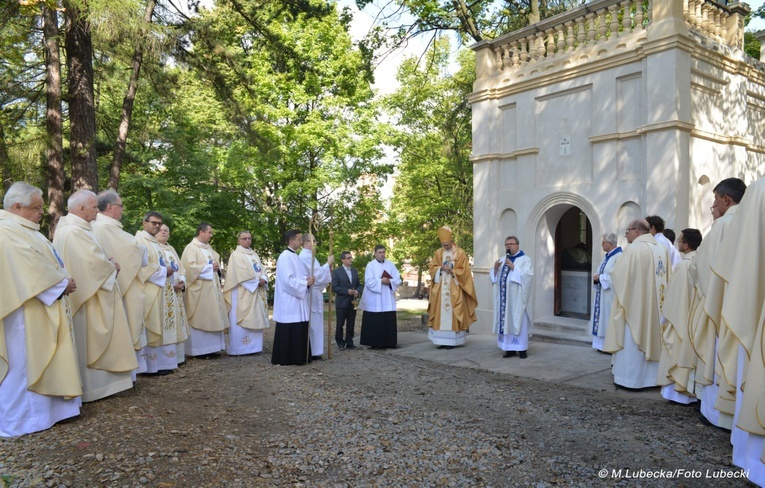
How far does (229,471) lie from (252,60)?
17.0 m

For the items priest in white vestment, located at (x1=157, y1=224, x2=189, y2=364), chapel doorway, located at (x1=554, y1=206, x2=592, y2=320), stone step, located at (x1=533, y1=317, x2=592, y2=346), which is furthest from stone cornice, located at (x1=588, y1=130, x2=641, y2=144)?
priest in white vestment, located at (x1=157, y1=224, x2=189, y2=364)

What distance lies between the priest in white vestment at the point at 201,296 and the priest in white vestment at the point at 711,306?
6.59m

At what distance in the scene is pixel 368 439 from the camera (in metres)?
4.71

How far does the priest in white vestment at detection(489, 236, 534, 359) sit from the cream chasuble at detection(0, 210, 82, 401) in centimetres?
596

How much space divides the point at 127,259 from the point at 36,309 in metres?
1.61

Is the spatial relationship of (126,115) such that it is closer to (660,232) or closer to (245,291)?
(245,291)

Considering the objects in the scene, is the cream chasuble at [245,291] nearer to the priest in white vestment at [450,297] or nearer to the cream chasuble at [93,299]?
the priest in white vestment at [450,297]

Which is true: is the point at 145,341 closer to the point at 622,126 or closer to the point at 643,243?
the point at 643,243

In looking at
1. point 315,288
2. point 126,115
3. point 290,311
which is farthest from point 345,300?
point 126,115

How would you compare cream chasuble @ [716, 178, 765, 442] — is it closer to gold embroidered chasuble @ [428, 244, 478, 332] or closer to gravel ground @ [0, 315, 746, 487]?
gravel ground @ [0, 315, 746, 487]

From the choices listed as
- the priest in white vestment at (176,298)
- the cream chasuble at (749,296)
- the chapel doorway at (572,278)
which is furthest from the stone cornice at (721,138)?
the priest in white vestment at (176,298)

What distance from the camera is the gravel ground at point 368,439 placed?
3.90 metres

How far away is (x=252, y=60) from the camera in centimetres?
1872

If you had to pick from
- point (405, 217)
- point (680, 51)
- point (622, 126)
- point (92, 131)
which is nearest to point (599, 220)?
point (622, 126)
